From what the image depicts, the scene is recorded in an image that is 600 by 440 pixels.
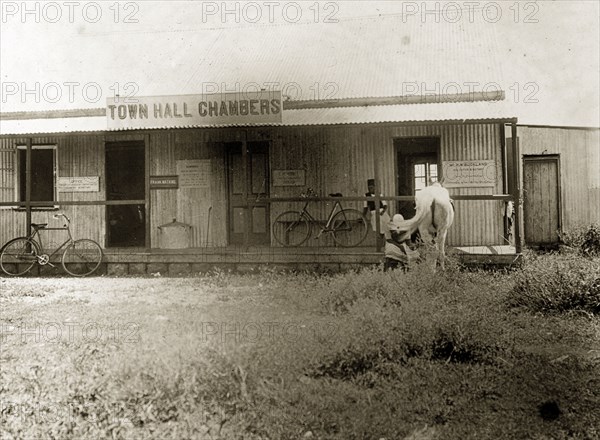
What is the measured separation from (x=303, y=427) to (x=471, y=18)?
15.3 meters

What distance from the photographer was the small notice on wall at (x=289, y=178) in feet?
41.8

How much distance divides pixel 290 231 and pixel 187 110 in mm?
3435

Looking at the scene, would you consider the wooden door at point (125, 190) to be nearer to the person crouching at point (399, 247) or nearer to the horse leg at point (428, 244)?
the person crouching at point (399, 247)

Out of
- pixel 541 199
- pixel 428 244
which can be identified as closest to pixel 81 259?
pixel 428 244

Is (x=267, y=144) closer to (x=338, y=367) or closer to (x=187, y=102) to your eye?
(x=187, y=102)

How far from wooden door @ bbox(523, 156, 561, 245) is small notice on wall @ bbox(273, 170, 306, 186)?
19.3 ft

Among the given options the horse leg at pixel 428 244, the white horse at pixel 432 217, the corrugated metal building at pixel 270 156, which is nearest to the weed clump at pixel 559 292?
Result: the horse leg at pixel 428 244

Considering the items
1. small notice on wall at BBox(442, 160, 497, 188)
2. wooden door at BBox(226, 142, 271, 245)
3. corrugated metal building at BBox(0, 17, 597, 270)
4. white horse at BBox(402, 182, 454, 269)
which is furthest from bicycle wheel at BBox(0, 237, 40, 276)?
small notice on wall at BBox(442, 160, 497, 188)

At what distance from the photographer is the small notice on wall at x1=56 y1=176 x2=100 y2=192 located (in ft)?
42.4

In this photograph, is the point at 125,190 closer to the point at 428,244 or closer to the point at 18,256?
the point at 18,256

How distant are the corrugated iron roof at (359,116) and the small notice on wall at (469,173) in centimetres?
121

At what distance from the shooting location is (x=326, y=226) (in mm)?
11977

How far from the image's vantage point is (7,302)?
27.2 feet

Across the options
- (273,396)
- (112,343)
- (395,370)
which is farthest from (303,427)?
(112,343)
